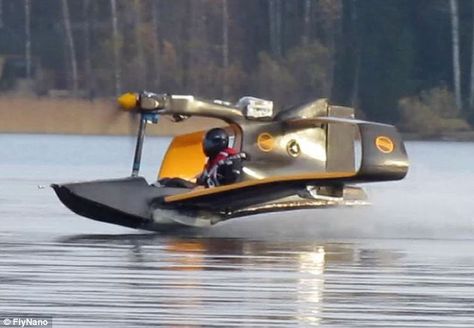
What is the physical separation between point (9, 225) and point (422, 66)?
43.3 m

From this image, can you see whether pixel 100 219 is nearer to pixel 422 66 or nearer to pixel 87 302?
pixel 87 302

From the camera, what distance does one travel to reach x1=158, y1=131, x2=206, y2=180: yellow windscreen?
1009 inches

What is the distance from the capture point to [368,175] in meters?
23.6

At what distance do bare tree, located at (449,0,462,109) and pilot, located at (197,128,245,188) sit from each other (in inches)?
1607

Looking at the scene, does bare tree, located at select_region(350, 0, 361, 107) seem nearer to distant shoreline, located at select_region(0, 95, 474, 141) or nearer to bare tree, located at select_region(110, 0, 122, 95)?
distant shoreline, located at select_region(0, 95, 474, 141)

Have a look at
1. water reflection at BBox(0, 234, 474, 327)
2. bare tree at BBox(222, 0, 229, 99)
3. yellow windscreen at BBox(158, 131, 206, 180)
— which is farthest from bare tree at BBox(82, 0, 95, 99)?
water reflection at BBox(0, 234, 474, 327)

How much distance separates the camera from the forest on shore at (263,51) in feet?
212

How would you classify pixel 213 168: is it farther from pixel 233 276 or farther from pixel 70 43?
pixel 70 43

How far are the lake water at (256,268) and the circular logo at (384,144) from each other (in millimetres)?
1037

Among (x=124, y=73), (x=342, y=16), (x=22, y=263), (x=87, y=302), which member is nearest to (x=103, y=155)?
(x=124, y=73)

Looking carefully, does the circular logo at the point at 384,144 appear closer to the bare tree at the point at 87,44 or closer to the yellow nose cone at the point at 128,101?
the yellow nose cone at the point at 128,101

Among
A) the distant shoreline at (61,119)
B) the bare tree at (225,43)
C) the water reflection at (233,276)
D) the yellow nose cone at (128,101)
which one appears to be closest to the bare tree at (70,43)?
the distant shoreline at (61,119)

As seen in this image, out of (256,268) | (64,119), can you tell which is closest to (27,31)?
(64,119)

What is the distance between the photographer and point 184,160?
25.7 m
